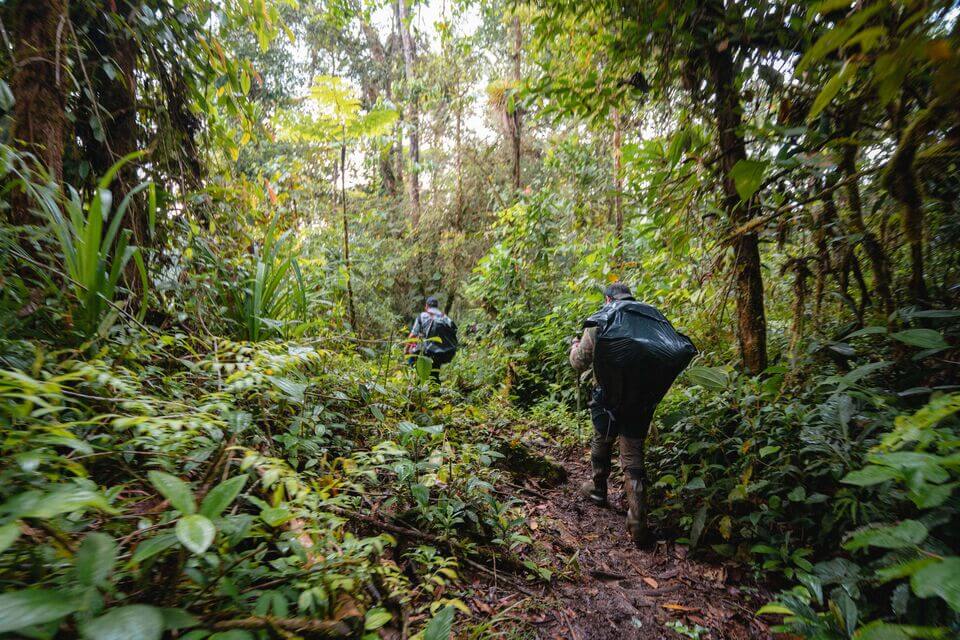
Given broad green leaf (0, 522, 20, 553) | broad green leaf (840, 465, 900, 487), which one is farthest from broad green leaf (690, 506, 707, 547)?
broad green leaf (0, 522, 20, 553)

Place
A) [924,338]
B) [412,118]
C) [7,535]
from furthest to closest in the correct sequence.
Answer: [412,118]
[924,338]
[7,535]

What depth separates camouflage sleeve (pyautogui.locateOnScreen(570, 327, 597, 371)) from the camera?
12.5ft

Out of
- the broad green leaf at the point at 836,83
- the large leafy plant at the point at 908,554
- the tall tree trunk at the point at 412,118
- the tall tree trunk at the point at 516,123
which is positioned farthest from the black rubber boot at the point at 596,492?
the tall tree trunk at the point at 412,118

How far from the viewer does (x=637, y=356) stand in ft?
10.8

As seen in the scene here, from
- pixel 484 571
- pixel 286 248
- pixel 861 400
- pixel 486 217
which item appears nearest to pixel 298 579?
pixel 484 571

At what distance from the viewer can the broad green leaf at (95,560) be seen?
868mm

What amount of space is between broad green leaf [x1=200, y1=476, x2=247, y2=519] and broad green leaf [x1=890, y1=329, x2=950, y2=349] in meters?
3.11

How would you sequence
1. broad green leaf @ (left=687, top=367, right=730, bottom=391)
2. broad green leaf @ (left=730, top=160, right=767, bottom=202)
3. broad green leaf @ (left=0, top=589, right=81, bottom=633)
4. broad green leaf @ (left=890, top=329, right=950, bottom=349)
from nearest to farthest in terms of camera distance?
broad green leaf @ (left=0, top=589, right=81, bottom=633)
broad green leaf @ (left=730, top=160, right=767, bottom=202)
broad green leaf @ (left=890, top=329, right=950, bottom=349)
broad green leaf @ (left=687, top=367, right=730, bottom=391)

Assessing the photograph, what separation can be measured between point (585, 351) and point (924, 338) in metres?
2.21

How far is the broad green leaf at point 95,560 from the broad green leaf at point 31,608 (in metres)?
0.05

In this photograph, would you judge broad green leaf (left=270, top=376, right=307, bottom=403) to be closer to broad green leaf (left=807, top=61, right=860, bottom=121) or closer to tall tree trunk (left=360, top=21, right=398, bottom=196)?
broad green leaf (left=807, top=61, right=860, bottom=121)

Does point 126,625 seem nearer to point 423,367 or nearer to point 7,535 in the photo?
point 7,535

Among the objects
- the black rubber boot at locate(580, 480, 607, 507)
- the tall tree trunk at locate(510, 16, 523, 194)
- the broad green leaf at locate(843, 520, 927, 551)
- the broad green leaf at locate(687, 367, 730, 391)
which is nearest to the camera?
the broad green leaf at locate(843, 520, 927, 551)

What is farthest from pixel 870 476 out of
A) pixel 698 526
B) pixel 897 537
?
pixel 698 526
